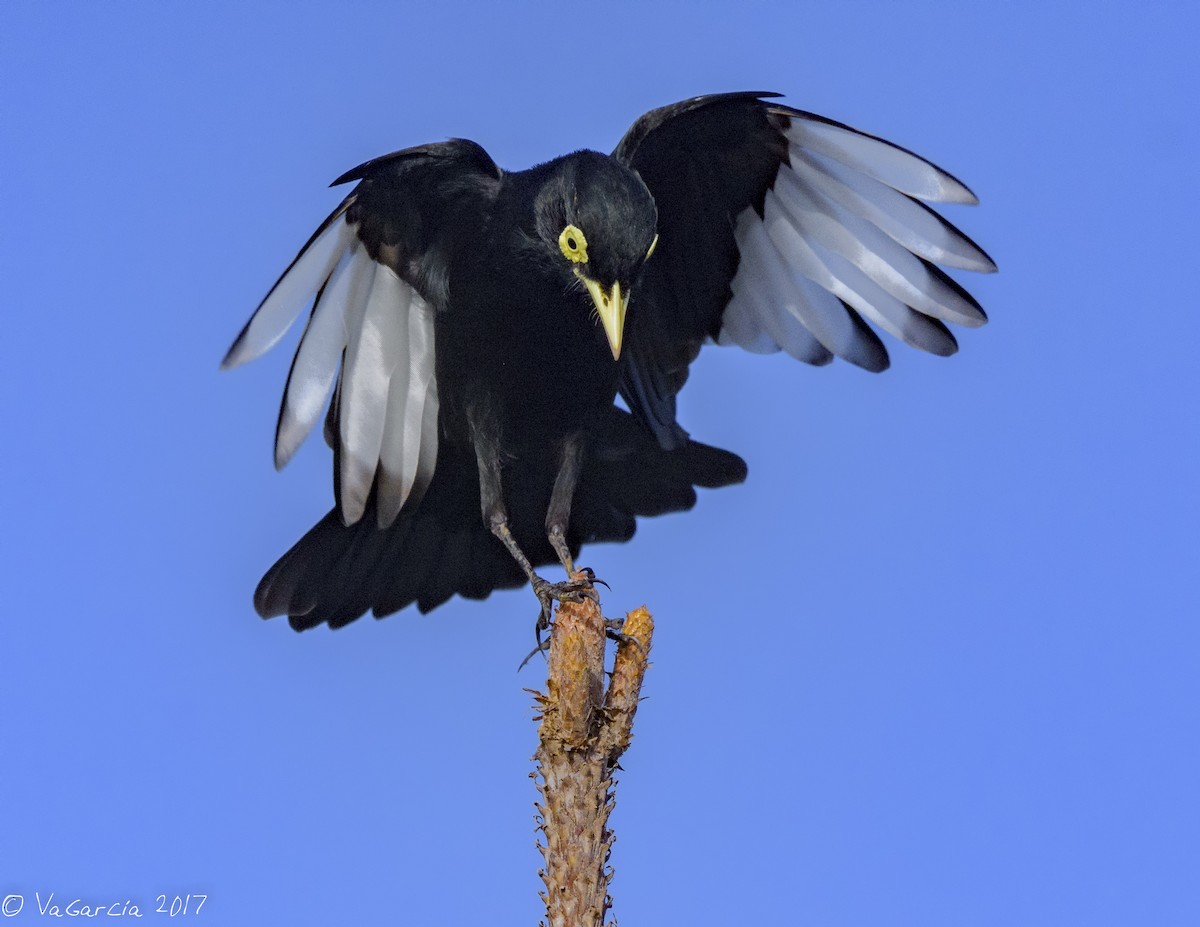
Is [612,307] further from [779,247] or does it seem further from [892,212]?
[892,212]

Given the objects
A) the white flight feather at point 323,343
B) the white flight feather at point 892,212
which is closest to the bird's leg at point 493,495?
the white flight feather at point 323,343

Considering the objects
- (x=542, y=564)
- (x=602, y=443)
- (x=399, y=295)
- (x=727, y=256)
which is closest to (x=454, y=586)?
(x=542, y=564)

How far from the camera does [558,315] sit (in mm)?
5277

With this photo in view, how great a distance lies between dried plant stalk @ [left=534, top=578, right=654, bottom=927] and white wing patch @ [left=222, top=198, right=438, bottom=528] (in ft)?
6.59

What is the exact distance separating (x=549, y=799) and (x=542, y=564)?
236cm

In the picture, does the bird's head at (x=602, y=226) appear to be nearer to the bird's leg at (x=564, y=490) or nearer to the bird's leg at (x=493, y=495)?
the bird's leg at (x=564, y=490)

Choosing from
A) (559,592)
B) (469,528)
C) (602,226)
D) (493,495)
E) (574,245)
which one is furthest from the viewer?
(469,528)

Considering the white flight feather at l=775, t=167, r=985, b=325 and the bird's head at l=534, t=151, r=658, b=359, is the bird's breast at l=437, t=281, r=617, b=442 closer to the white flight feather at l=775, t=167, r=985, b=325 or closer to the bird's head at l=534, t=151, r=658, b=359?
the bird's head at l=534, t=151, r=658, b=359

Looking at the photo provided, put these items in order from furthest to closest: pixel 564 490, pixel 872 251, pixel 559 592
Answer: pixel 872 251 → pixel 564 490 → pixel 559 592

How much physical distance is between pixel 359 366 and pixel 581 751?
2400 millimetres

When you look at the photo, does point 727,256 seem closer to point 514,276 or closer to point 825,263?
point 825,263

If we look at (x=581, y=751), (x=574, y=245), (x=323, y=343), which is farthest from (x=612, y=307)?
(x=581, y=751)

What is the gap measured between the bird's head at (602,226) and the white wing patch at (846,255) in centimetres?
98

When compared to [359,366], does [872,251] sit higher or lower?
higher
